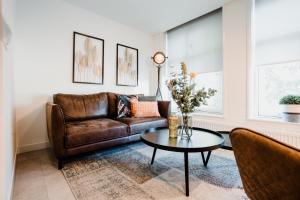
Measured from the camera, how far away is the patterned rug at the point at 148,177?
1402 mm

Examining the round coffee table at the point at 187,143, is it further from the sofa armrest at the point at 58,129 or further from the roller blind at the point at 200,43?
the roller blind at the point at 200,43

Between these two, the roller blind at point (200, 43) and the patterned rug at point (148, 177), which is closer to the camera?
the patterned rug at point (148, 177)

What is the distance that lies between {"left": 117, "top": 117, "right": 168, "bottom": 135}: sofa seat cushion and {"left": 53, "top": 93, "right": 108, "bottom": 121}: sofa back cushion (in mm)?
435

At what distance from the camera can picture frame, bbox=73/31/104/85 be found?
288 centimetres

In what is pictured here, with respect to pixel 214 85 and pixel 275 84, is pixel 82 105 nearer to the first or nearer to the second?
pixel 214 85

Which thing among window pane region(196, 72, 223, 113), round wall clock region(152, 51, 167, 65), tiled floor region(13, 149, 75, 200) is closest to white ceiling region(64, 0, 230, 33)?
round wall clock region(152, 51, 167, 65)

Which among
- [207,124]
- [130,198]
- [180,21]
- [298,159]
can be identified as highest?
[180,21]

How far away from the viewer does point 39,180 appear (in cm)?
161

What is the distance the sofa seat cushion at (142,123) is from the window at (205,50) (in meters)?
1.09

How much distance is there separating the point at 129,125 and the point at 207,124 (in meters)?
1.52

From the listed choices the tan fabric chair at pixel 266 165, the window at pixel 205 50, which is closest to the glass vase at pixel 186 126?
the tan fabric chair at pixel 266 165

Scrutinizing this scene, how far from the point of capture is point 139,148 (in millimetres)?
2582

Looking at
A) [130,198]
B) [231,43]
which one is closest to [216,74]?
[231,43]

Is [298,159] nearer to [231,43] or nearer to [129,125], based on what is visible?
[129,125]
